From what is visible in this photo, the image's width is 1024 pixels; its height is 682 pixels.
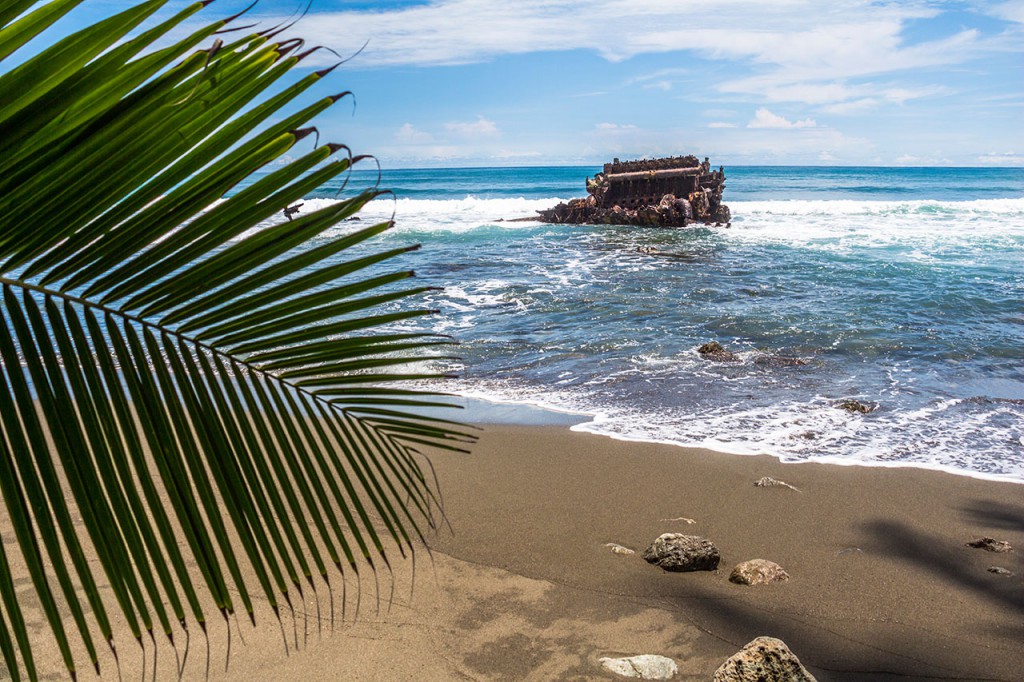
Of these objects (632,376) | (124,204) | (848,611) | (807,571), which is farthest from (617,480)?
(124,204)

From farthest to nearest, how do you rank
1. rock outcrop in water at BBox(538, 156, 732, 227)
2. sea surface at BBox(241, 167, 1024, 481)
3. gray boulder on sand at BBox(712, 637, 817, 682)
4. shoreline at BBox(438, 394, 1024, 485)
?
1. rock outcrop in water at BBox(538, 156, 732, 227)
2. sea surface at BBox(241, 167, 1024, 481)
3. shoreline at BBox(438, 394, 1024, 485)
4. gray boulder on sand at BBox(712, 637, 817, 682)

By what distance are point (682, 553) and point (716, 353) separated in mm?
5825

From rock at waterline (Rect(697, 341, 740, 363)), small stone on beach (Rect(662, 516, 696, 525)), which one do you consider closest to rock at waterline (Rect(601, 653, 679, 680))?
small stone on beach (Rect(662, 516, 696, 525))

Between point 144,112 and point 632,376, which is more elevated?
point 144,112

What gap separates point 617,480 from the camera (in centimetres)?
618

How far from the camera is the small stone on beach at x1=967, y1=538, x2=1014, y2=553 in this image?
5.04m

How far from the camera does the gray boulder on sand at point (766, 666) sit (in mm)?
3230

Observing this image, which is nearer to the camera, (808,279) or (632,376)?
(632,376)

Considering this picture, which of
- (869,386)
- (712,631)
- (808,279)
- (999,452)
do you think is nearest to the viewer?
(712,631)

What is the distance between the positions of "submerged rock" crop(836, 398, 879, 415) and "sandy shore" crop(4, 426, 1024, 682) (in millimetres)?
1597

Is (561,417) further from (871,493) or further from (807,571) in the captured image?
(807,571)

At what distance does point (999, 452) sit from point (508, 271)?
39.8 feet

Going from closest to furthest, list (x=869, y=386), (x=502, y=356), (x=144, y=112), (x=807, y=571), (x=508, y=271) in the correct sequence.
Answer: (x=144, y=112)
(x=807, y=571)
(x=869, y=386)
(x=502, y=356)
(x=508, y=271)

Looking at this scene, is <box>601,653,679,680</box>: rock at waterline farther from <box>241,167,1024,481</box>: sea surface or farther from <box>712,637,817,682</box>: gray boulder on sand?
<box>241,167,1024,481</box>: sea surface
